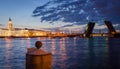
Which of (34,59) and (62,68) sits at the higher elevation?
(34,59)

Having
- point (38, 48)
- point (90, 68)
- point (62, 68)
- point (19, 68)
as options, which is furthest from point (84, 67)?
point (38, 48)

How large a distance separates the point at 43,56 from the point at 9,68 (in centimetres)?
2122

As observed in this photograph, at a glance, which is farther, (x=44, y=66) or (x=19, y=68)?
(x=19, y=68)

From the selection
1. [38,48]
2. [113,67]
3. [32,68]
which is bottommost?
[113,67]

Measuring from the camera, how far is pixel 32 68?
5.18 metres

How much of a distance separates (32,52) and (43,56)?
0.25 meters

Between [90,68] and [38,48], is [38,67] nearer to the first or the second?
[38,48]

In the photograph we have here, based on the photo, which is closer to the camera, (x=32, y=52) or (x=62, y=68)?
(x=32, y=52)

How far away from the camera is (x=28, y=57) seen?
530 cm

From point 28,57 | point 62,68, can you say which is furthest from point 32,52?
point 62,68

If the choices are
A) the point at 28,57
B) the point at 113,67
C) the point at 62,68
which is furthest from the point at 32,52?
the point at 113,67

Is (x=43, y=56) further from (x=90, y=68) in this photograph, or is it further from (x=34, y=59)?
(x=90, y=68)

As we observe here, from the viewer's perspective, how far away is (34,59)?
5203mm

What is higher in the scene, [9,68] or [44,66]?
[44,66]
